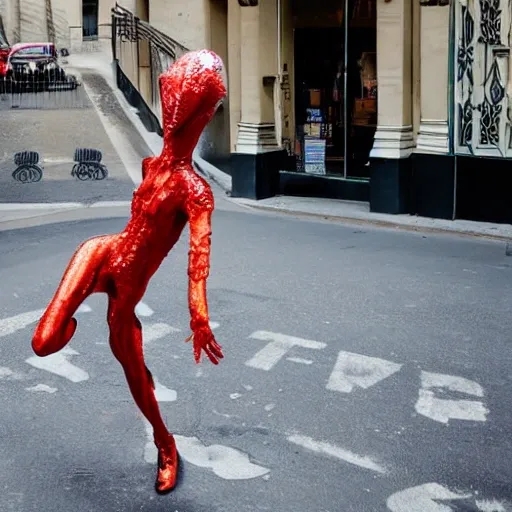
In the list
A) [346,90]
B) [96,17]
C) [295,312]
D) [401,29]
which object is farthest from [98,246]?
[96,17]

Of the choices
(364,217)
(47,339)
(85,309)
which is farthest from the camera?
(364,217)

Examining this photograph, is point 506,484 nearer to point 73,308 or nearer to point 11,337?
point 73,308

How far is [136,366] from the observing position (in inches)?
189

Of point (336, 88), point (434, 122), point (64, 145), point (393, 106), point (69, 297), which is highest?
point (336, 88)

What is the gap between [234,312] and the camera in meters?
8.70

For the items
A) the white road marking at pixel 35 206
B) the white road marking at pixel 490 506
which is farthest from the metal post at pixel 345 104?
the white road marking at pixel 490 506

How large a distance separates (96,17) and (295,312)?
1524 centimetres

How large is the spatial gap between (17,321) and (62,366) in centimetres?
150

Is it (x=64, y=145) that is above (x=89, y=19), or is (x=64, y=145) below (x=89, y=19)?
below

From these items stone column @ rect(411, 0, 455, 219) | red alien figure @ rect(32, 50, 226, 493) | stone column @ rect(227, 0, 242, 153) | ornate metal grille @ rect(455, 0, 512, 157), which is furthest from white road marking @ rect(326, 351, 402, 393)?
stone column @ rect(227, 0, 242, 153)

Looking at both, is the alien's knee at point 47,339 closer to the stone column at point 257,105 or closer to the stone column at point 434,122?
the stone column at point 434,122

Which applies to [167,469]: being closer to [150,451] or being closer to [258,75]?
[150,451]

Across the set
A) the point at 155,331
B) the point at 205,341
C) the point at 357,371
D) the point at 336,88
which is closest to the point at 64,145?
the point at 336,88

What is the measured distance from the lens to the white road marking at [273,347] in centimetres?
718
